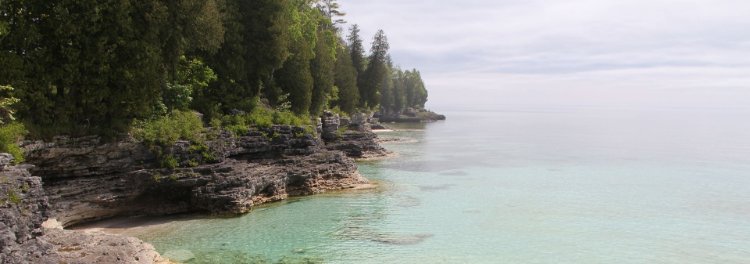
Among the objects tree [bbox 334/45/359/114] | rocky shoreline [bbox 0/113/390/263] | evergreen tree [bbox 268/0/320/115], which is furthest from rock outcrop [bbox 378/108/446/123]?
rocky shoreline [bbox 0/113/390/263]

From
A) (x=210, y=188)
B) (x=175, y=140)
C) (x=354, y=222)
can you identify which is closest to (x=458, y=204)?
(x=354, y=222)

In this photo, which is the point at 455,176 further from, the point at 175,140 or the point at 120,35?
the point at 120,35

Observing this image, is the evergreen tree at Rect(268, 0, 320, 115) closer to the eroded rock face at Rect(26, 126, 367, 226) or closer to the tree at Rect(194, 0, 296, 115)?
the tree at Rect(194, 0, 296, 115)

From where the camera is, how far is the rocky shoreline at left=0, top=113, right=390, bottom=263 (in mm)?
17516

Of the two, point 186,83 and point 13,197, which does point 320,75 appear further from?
point 13,197

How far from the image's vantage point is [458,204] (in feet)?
116

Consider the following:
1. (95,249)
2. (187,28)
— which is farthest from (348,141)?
(95,249)

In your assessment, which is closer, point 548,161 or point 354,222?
point 354,222

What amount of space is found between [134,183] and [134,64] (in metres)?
6.45

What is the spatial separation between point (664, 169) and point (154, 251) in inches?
2222

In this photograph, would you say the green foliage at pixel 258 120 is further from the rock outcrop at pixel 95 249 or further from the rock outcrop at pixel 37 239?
the rock outcrop at pixel 37 239

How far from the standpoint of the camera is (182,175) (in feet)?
94.2

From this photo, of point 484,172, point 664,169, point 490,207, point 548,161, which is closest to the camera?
point 490,207

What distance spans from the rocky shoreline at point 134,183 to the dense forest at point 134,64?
1.43 meters
